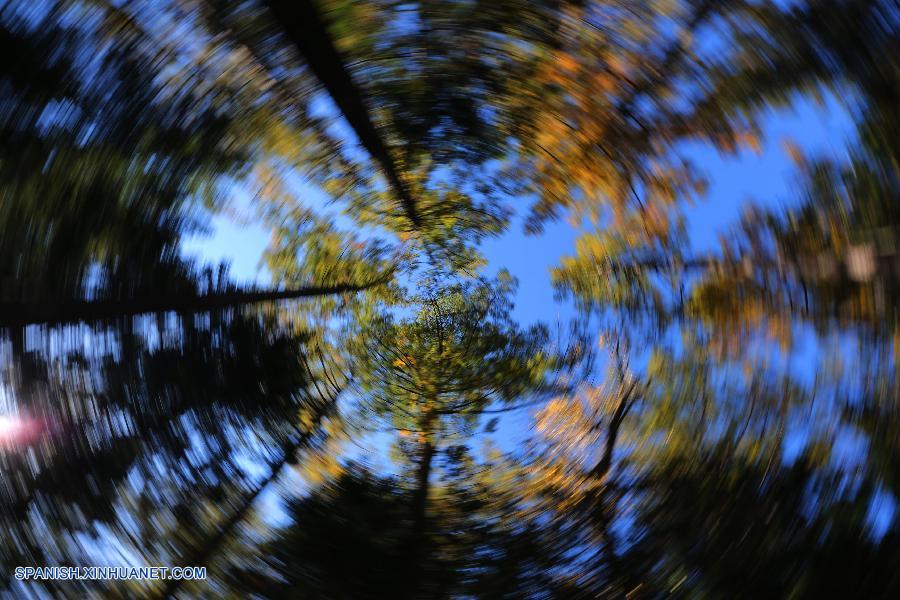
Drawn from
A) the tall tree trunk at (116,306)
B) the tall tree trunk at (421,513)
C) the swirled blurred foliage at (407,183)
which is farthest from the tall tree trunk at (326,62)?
the tall tree trunk at (421,513)

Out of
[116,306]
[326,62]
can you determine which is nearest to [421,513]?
[116,306]

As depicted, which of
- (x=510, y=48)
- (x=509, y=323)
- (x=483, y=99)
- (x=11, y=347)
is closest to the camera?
(x=11, y=347)

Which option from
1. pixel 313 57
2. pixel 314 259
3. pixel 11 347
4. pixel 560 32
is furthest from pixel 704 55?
pixel 11 347

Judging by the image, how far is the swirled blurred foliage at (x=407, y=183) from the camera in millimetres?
2322

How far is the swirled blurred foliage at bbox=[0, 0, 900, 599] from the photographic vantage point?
7.62ft

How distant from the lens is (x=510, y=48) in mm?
2969

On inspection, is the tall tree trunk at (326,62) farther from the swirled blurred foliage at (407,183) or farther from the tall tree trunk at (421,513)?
the tall tree trunk at (421,513)

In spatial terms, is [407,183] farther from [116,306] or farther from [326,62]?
[116,306]

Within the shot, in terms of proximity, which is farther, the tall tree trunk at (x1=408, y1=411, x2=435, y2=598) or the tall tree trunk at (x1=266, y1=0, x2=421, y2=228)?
the tall tree trunk at (x1=408, y1=411, x2=435, y2=598)

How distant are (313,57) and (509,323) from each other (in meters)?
3.85

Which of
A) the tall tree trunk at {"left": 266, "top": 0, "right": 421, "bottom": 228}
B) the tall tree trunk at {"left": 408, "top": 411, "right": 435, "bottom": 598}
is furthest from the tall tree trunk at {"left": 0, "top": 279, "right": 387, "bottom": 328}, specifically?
the tall tree trunk at {"left": 408, "top": 411, "right": 435, "bottom": 598}

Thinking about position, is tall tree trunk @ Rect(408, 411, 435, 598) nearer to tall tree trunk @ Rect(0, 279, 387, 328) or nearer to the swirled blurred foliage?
the swirled blurred foliage

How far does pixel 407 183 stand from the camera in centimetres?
441

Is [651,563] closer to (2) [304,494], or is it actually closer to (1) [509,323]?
(2) [304,494]
